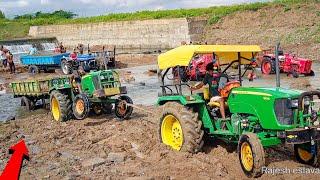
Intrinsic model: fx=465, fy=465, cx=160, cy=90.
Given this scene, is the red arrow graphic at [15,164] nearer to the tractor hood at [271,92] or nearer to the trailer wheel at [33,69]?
the tractor hood at [271,92]

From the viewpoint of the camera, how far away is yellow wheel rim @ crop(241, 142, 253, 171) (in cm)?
732

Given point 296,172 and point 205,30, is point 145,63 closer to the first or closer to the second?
point 205,30

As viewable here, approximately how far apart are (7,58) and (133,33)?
1498 centimetres

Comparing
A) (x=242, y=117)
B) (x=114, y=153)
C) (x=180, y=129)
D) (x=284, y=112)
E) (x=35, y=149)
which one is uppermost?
(x=284, y=112)

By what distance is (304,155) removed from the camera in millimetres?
7758

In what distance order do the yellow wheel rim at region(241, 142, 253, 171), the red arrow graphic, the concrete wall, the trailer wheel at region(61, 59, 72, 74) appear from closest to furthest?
the red arrow graphic, the yellow wheel rim at region(241, 142, 253, 171), the trailer wheel at region(61, 59, 72, 74), the concrete wall

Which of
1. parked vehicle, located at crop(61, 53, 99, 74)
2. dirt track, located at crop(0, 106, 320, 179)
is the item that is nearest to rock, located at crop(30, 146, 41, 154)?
dirt track, located at crop(0, 106, 320, 179)

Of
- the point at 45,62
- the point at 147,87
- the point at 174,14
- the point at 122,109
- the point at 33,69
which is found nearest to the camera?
the point at 122,109

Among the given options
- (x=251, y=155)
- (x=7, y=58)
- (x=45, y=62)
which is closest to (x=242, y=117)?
(x=251, y=155)

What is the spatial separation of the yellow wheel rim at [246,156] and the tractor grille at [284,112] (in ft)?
2.15

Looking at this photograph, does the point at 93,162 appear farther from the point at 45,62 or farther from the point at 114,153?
the point at 45,62

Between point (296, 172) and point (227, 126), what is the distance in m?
1.53

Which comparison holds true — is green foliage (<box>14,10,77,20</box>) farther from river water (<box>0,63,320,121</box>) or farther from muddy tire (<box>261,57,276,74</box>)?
muddy tire (<box>261,57,276,74</box>)

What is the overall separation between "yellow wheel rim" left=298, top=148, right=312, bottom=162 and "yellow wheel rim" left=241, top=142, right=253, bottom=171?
102 centimetres
